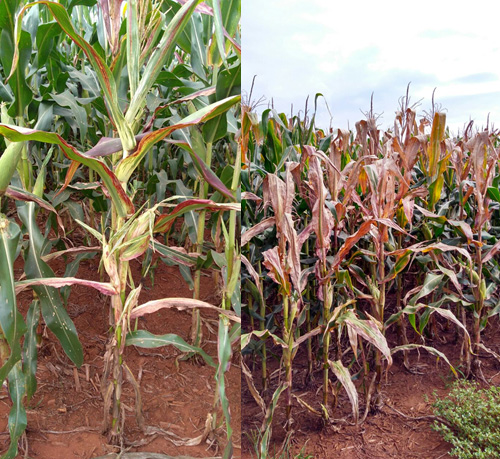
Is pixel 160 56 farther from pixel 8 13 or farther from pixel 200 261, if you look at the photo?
pixel 200 261

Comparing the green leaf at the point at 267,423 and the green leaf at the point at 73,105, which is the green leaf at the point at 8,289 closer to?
the green leaf at the point at 73,105

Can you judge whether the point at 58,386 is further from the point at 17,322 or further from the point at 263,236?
the point at 263,236

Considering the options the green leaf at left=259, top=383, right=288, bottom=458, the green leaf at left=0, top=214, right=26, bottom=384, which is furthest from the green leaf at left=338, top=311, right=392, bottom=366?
the green leaf at left=0, top=214, right=26, bottom=384

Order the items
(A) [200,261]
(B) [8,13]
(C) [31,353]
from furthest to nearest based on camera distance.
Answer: (A) [200,261], (C) [31,353], (B) [8,13]

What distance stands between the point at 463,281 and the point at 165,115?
3.08ft

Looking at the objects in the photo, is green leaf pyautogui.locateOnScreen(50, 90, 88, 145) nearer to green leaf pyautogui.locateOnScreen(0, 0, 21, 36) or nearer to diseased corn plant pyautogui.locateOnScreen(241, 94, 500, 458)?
green leaf pyautogui.locateOnScreen(0, 0, 21, 36)

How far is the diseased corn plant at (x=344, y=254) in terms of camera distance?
872mm

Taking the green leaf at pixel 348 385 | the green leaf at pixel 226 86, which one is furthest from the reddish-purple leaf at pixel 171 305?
the green leaf at pixel 226 86

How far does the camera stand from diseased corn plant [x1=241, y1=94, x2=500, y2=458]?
0.87 meters

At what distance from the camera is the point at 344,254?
90 centimetres

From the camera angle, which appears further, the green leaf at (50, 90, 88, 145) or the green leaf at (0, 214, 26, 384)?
the green leaf at (50, 90, 88, 145)

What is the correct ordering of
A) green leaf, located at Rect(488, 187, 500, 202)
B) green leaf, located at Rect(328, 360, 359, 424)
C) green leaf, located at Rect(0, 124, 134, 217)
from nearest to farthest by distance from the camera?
1. green leaf, located at Rect(0, 124, 134, 217)
2. green leaf, located at Rect(328, 360, 359, 424)
3. green leaf, located at Rect(488, 187, 500, 202)

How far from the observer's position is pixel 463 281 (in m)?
1.24

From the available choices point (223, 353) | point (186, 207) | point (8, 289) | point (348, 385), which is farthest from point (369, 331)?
point (8, 289)
